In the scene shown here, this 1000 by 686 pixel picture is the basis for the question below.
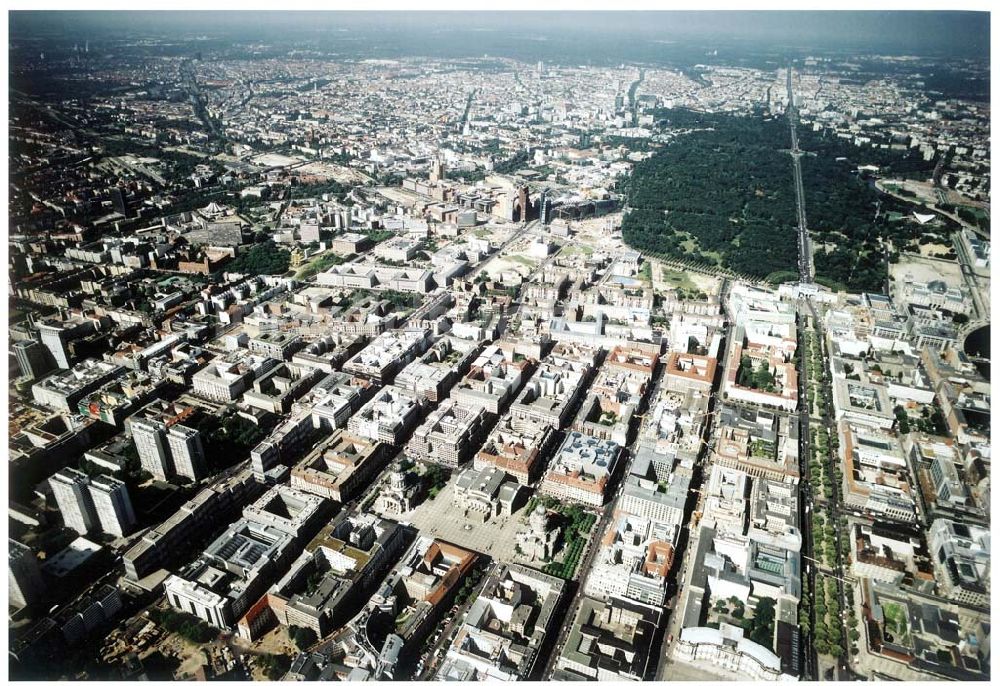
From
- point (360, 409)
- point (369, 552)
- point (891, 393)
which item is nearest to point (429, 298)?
point (360, 409)

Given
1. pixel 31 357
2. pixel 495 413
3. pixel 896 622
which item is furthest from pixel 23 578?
pixel 896 622

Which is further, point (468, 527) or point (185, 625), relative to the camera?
point (468, 527)

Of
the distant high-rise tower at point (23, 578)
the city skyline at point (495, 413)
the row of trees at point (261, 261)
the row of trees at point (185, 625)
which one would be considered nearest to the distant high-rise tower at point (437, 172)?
the city skyline at point (495, 413)

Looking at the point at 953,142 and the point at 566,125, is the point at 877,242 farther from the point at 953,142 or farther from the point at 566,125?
the point at 566,125

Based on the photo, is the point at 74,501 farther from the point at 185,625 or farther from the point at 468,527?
the point at 468,527

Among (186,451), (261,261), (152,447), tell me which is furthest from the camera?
(261,261)

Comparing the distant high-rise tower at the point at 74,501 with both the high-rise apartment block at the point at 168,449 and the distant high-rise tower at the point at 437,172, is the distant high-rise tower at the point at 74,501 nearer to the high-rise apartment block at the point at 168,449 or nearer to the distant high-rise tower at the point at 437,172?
the high-rise apartment block at the point at 168,449
